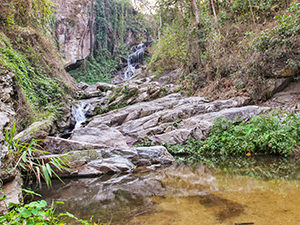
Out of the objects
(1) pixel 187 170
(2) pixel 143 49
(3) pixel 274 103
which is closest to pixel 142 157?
(1) pixel 187 170

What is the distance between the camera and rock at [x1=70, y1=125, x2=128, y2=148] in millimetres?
5781

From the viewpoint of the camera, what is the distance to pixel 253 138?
4922 millimetres

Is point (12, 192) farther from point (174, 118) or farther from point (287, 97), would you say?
point (287, 97)

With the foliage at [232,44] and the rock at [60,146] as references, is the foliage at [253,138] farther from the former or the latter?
the rock at [60,146]

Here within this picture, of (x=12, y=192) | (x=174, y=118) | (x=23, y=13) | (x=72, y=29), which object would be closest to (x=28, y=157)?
(x=12, y=192)

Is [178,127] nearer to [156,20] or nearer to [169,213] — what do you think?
[169,213]

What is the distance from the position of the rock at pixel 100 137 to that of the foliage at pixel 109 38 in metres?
16.6

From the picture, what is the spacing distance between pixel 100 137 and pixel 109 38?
23346 millimetres

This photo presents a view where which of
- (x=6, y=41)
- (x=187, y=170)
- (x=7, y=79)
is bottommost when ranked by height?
(x=187, y=170)

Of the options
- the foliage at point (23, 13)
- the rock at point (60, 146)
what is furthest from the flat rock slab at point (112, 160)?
the foliage at point (23, 13)

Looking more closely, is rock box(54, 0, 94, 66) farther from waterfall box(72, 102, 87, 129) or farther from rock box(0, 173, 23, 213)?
rock box(0, 173, 23, 213)

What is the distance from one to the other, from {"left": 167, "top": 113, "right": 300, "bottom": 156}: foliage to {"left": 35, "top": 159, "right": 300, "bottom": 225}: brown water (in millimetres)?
580

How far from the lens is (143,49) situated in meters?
26.1

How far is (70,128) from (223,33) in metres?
9.64
